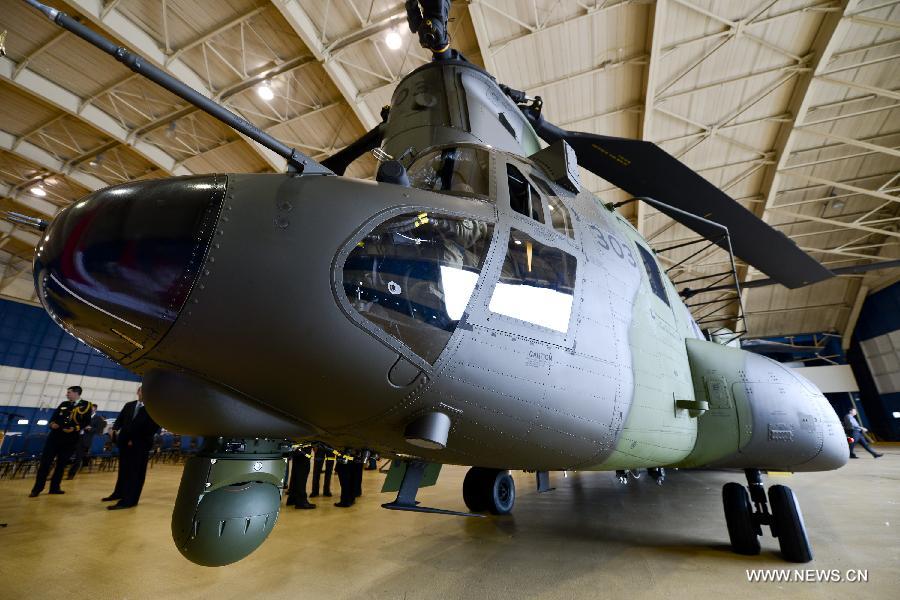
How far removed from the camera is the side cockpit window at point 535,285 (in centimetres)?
238

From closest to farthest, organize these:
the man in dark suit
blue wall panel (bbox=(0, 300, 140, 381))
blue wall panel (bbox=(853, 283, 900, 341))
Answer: the man in dark suit, blue wall panel (bbox=(0, 300, 140, 381)), blue wall panel (bbox=(853, 283, 900, 341))

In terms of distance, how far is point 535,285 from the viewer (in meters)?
2.54

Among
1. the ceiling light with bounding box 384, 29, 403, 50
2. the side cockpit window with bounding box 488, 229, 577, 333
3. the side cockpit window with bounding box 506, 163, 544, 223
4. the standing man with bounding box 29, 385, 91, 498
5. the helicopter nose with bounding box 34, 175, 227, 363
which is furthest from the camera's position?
the ceiling light with bounding box 384, 29, 403, 50

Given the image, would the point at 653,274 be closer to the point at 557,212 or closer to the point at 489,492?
the point at 557,212

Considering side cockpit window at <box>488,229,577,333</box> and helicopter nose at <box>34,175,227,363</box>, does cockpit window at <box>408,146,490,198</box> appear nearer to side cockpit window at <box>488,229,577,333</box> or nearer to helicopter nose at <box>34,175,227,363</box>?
side cockpit window at <box>488,229,577,333</box>

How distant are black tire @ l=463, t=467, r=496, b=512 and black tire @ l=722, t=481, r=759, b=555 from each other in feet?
9.80

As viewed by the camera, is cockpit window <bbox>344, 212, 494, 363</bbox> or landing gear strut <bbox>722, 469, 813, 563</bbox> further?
landing gear strut <bbox>722, 469, 813, 563</bbox>

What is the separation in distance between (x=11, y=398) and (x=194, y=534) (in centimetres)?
2934

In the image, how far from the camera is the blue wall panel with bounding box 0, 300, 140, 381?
21.8 metres

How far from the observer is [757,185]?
1742 cm

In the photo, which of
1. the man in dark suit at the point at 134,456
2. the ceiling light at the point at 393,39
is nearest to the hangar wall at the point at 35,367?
the man in dark suit at the point at 134,456

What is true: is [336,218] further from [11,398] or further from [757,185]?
[11,398]

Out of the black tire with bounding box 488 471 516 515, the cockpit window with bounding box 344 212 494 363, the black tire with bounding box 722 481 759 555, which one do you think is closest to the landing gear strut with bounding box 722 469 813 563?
the black tire with bounding box 722 481 759 555

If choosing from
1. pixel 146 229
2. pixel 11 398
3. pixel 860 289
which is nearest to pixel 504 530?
pixel 146 229
